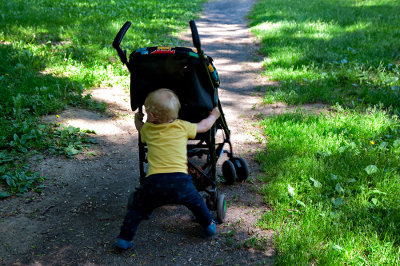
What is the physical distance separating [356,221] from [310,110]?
3110mm

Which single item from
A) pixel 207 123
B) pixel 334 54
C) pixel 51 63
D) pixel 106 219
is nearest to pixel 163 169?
pixel 207 123

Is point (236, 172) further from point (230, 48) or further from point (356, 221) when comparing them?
point (230, 48)

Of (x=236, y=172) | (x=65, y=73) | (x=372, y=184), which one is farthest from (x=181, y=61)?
(x=65, y=73)

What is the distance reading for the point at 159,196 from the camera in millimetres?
2951

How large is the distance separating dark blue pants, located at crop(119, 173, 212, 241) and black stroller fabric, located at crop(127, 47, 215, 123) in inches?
29.2

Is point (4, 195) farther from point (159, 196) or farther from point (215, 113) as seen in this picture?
point (215, 113)

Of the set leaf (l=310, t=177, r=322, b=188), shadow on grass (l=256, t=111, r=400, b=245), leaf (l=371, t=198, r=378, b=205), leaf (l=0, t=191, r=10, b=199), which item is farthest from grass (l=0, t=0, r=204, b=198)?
leaf (l=371, t=198, r=378, b=205)

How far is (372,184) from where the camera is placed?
388cm

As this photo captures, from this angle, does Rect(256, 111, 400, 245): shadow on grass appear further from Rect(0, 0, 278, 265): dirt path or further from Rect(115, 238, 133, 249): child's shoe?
Rect(115, 238, 133, 249): child's shoe

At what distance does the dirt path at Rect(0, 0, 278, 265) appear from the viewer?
9.97 ft

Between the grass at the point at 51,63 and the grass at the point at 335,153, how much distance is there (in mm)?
2699

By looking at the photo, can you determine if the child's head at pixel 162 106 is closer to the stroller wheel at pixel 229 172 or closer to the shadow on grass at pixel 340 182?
the stroller wheel at pixel 229 172

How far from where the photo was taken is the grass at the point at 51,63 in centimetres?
460

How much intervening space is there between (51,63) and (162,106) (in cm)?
505
